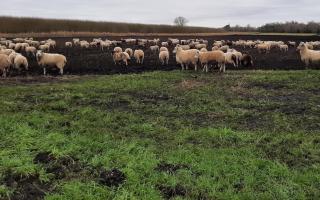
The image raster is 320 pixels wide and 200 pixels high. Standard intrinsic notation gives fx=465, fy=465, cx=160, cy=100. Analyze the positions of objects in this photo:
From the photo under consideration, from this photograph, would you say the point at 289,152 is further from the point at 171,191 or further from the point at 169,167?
the point at 171,191

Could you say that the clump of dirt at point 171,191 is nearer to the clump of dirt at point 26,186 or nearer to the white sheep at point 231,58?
the clump of dirt at point 26,186

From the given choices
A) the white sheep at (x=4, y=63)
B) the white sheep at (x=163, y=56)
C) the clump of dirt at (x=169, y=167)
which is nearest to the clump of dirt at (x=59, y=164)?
the clump of dirt at (x=169, y=167)

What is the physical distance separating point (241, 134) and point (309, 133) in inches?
66.9

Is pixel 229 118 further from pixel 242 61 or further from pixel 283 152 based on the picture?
pixel 242 61

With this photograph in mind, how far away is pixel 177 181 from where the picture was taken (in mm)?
8414

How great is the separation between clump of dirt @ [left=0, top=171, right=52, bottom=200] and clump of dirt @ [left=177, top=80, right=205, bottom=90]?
404 inches

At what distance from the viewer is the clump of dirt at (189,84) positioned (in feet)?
59.9

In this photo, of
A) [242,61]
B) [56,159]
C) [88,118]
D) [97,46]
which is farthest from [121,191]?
[97,46]

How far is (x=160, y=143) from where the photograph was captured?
10.7m

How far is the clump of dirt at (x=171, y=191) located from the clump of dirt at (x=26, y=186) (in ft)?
6.48

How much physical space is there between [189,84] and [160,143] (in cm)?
843

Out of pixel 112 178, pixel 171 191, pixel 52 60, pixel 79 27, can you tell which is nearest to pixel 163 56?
pixel 52 60

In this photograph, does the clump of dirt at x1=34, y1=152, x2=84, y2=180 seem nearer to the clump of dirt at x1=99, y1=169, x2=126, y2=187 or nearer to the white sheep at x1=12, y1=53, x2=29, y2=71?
the clump of dirt at x1=99, y1=169, x2=126, y2=187

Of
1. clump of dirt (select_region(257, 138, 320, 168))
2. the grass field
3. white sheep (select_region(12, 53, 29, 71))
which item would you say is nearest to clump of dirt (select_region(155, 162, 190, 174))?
the grass field
